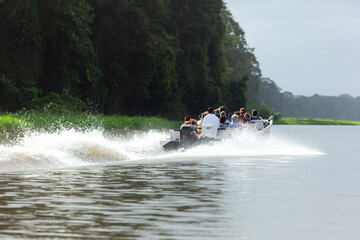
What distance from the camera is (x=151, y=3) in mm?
55812

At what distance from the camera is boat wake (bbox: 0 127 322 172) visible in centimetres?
2128

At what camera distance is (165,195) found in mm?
14031

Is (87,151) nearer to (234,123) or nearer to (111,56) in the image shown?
(234,123)

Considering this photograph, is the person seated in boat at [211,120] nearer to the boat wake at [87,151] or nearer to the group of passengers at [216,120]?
the group of passengers at [216,120]

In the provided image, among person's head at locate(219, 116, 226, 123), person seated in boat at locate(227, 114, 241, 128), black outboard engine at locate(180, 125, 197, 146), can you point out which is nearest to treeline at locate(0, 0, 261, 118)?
person seated in boat at locate(227, 114, 241, 128)

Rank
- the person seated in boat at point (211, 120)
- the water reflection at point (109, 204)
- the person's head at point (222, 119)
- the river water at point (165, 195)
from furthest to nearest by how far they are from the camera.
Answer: the person's head at point (222, 119)
the person seated in boat at point (211, 120)
the river water at point (165, 195)
the water reflection at point (109, 204)

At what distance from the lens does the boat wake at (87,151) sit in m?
21.3

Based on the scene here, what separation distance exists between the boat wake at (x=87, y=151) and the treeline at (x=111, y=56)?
11.5 meters

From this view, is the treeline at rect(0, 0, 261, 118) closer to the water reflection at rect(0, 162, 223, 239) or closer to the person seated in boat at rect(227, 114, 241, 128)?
the person seated in boat at rect(227, 114, 241, 128)

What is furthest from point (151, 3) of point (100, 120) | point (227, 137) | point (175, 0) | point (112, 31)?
point (227, 137)

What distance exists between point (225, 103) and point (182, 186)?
6143 cm

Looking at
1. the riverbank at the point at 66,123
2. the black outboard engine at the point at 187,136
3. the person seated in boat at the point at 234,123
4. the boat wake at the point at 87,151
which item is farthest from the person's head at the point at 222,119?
the riverbank at the point at 66,123

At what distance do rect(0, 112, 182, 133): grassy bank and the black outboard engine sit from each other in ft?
20.2

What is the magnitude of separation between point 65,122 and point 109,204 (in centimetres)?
2284
